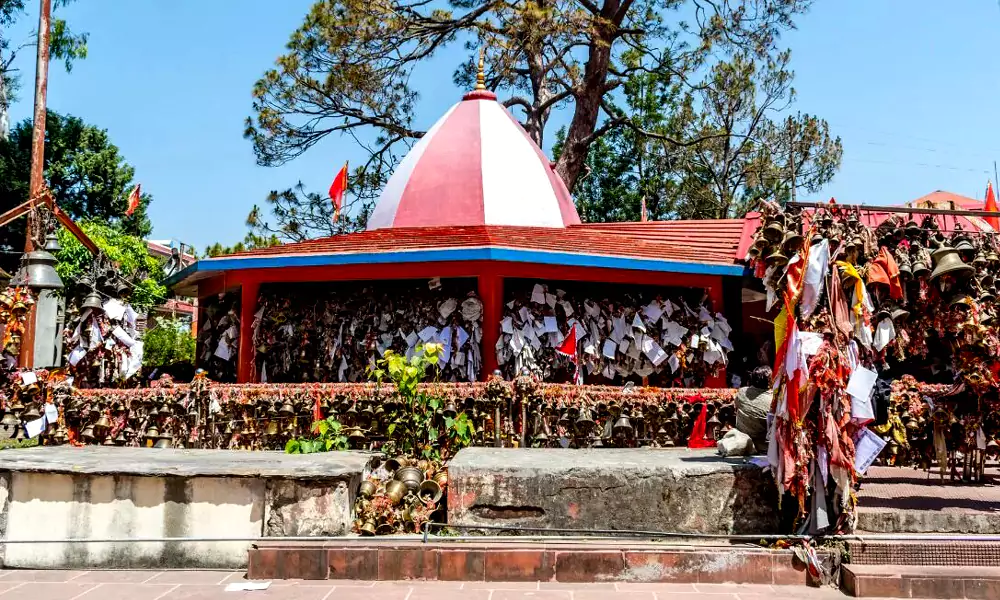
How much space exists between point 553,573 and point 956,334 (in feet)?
12.7

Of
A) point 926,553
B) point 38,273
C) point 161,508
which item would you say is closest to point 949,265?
point 926,553

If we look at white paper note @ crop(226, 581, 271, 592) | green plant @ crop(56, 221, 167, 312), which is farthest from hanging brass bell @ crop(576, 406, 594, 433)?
green plant @ crop(56, 221, 167, 312)

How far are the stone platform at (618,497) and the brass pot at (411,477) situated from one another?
1.53ft

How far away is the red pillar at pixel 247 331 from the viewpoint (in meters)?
11.4

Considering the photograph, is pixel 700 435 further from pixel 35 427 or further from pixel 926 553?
pixel 35 427

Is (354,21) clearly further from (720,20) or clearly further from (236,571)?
(236,571)

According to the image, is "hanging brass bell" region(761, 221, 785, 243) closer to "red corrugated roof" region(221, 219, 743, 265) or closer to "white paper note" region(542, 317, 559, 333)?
"red corrugated roof" region(221, 219, 743, 265)

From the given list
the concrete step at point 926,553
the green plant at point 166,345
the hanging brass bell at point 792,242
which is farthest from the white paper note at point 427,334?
the green plant at point 166,345

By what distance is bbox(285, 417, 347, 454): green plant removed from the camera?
23.8 ft

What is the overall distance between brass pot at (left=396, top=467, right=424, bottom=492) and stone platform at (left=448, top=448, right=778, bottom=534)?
0.47 m

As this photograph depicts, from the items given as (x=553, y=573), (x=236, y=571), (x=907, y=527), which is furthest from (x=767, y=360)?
(x=236, y=571)

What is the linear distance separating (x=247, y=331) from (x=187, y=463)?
555 cm

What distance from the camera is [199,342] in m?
14.0

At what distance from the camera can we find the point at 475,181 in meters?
13.8
